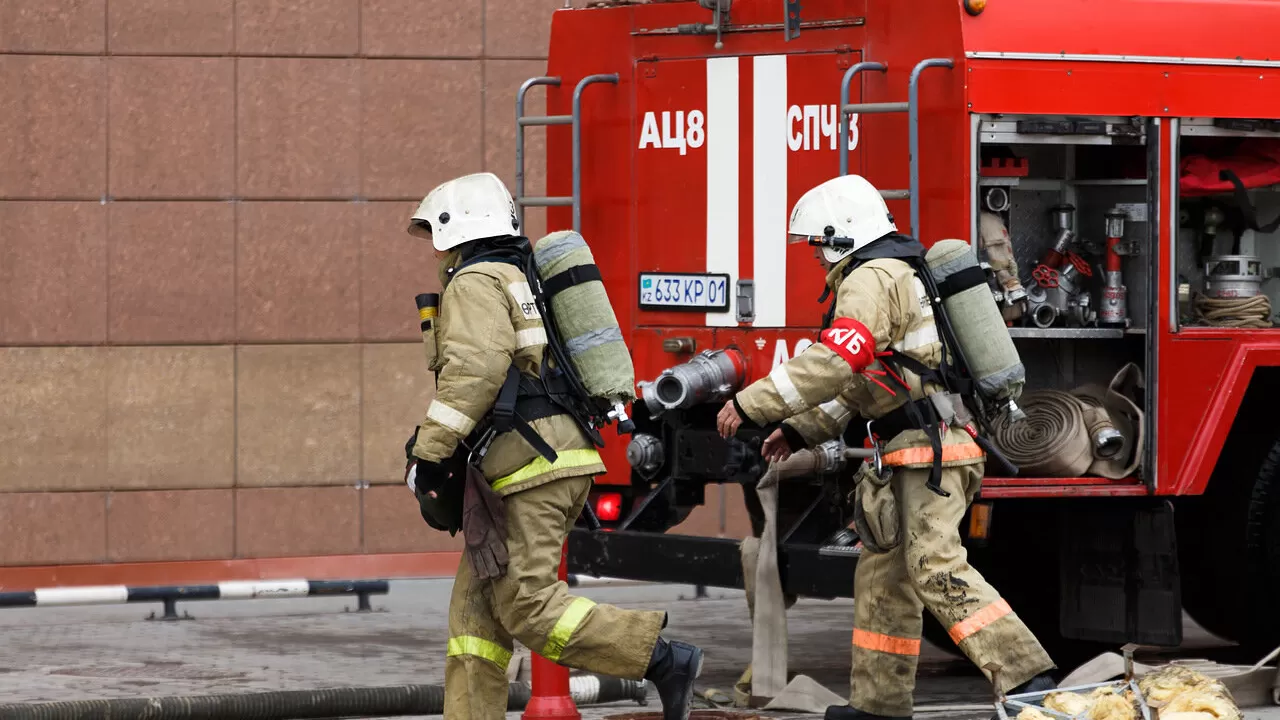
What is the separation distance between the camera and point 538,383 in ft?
21.0

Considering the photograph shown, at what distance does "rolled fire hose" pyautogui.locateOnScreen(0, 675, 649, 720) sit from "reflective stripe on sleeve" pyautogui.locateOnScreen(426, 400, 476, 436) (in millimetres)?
1588

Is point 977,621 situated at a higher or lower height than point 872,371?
lower

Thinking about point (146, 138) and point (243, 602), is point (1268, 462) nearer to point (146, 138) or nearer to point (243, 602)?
point (243, 602)

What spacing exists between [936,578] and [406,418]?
5.09 meters

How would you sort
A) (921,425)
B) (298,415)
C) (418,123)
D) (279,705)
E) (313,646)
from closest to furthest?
(921,425), (279,705), (313,646), (298,415), (418,123)

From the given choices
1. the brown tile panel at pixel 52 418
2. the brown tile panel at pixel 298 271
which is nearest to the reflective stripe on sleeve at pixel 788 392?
the brown tile panel at pixel 298 271

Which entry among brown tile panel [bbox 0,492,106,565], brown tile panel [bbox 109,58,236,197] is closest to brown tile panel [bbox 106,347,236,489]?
brown tile panel [bbox 0,492,106,565]

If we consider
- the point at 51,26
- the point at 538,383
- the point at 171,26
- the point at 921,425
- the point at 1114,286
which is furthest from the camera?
the point at 171,26

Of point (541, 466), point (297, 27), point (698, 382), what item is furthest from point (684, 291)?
point (297, 27)

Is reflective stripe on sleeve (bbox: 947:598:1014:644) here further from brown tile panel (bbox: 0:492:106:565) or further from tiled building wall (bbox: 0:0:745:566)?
brown tile panel (bbox: 0:492:106:565)

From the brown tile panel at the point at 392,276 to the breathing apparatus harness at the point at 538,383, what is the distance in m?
4.74

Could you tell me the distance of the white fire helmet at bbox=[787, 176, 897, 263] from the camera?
22.2 ft

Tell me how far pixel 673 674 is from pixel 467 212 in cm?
151

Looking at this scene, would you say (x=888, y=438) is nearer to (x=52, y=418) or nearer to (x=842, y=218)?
(x=842, y=218)
